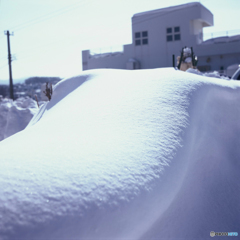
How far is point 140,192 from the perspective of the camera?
1373 mm

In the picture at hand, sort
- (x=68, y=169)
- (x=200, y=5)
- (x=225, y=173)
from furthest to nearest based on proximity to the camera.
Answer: (x=200, y=5) < (x=225, y=173) < (x=68, y=169)

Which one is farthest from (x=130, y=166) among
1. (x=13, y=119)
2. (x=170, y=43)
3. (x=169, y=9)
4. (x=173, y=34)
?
(x=169, y=9)

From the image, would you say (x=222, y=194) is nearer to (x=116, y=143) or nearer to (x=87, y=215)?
(x=116, y=143)

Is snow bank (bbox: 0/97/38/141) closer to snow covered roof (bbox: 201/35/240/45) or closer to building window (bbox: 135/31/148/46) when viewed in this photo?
snow covered roof (bbox: 201/35/240/45)

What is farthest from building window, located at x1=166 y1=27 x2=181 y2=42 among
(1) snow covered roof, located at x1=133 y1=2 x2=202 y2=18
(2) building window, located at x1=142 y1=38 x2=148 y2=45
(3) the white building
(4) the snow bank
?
(4) the snow bank

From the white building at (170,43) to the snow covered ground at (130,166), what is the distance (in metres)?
20.4

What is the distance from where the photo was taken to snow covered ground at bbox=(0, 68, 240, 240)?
118cm

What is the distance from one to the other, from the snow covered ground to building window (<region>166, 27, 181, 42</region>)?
853 inches

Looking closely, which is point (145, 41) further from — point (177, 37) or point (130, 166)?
point (130, 166)

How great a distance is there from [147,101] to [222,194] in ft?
3.10

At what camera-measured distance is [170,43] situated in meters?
23.1

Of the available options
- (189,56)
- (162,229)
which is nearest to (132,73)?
(162,229)

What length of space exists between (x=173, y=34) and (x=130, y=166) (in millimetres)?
23463

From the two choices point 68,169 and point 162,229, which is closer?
point 68,169
